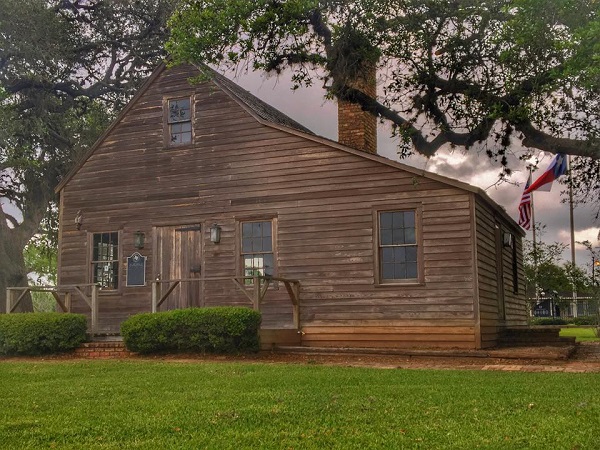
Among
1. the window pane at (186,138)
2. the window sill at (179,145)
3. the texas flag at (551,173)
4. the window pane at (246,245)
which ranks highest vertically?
the window pane at (186,138)

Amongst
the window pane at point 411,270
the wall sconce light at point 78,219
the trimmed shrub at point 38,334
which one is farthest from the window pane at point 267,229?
the wall sconce light at point 78,219

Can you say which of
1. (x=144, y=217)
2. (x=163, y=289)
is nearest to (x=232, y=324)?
(x=163, y=289)

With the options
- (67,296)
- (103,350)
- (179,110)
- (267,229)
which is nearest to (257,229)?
(267,229)

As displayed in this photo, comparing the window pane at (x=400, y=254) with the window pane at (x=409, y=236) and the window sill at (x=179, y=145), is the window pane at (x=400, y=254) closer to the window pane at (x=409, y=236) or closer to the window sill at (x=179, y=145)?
the window pane at (x=409, y=236)

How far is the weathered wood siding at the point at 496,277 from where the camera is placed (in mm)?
16703

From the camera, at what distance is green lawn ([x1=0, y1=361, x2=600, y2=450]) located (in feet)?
22.0

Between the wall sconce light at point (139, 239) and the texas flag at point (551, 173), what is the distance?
34.0 ft

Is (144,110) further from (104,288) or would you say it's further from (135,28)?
(135,28)

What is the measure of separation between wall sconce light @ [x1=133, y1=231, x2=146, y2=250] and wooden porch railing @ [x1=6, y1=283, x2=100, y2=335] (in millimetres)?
1402

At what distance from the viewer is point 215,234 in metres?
18.4

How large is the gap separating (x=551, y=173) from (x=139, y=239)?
1079 cm

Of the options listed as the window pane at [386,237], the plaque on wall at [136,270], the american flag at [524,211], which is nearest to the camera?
the window pane at [386,237]

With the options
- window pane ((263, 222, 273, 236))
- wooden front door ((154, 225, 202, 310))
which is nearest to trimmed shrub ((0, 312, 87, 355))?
wooden front door ((154, 225, 202, 310))

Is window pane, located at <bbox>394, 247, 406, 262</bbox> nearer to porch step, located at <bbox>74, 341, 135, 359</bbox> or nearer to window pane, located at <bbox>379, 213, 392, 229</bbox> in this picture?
window pane, located at <bbox>379, 213, 392, 229</bbox>
